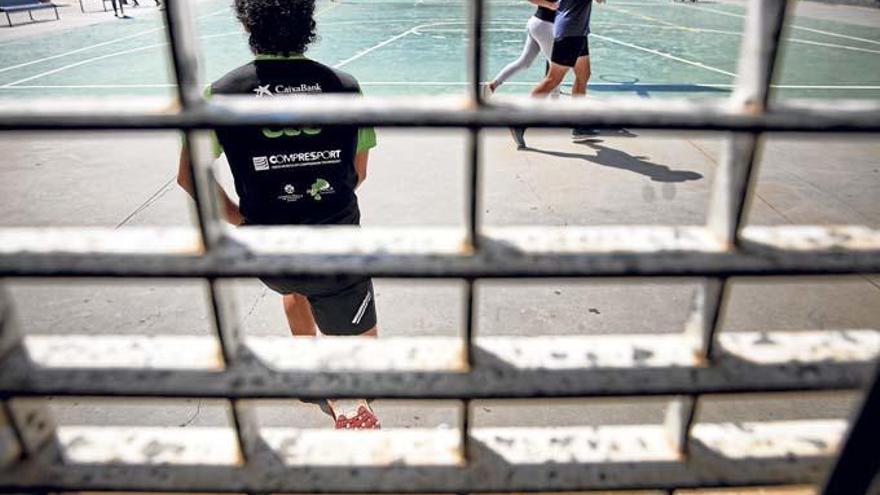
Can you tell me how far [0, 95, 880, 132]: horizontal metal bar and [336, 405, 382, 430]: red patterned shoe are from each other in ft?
4.84

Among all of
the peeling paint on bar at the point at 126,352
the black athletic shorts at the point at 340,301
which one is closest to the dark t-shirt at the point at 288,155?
the black athletic shorts at the point at 340,301

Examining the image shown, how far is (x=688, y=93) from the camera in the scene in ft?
23.9

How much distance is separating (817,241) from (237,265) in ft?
2.85

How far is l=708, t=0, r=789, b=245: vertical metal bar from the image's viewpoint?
706mm

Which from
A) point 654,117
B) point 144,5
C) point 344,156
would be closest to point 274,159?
point 344,156

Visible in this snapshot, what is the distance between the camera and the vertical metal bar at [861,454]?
0.67m

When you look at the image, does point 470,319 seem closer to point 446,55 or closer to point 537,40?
point 537,40

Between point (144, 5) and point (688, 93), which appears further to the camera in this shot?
point (144, 5)

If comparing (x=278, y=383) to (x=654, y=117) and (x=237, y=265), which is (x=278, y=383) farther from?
(x=654, y=117)

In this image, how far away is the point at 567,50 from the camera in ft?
16.8

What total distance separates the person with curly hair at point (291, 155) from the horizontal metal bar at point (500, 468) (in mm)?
863

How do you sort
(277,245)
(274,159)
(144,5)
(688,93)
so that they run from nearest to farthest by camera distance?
(277,245) → (274,159) → (688,93) → (144,5)

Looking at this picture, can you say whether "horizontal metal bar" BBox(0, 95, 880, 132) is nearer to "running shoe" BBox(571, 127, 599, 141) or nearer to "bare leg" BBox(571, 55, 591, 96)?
"running shoe" BBox(571, 127, 599, 141)

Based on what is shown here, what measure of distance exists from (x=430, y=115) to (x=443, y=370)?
408 mm
